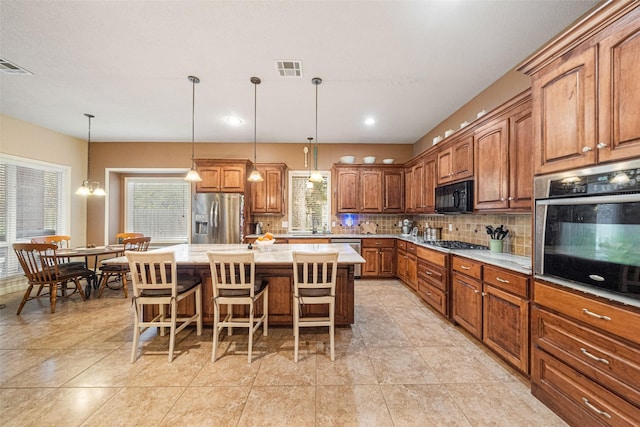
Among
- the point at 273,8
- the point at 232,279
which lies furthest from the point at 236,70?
the point at 232,279

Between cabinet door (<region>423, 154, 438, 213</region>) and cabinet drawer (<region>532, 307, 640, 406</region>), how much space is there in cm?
244

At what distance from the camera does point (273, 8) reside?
6.31 feet

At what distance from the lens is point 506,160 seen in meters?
2.48

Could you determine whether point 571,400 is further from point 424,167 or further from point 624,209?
point 424,167

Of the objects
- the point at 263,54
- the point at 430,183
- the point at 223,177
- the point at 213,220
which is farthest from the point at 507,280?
the point at 223,177

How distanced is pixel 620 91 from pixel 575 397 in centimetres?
180

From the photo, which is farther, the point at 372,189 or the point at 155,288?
the point at 372,189

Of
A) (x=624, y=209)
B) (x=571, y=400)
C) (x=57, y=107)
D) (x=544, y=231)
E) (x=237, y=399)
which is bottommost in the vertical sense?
(x=237, y=399)

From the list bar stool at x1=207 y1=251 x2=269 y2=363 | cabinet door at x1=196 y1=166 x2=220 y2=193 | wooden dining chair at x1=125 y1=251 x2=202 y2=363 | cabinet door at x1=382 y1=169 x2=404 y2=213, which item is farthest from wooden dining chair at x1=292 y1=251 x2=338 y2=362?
cabinet door at x1=196 y1=166 x2=220 y2=193

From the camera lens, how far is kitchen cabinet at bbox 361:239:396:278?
4.96 meters

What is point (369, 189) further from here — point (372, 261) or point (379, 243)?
point (372, 261)

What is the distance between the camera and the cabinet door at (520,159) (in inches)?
87.8

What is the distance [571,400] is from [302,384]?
1.77 m

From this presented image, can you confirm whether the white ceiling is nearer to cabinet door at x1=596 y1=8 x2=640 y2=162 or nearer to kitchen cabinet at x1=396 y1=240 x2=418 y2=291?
cabinet door at x1=596 y1=8 x2=640 y2=162
